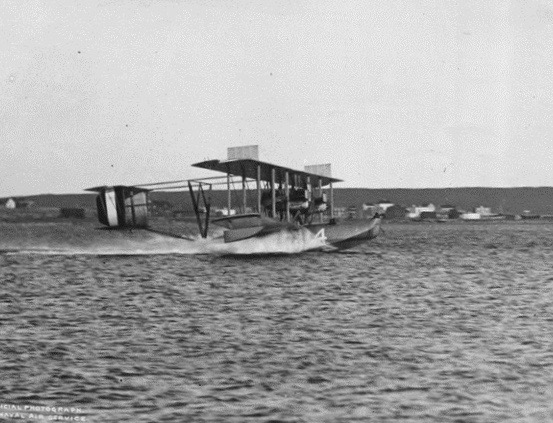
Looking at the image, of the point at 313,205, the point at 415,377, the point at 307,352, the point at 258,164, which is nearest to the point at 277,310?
the point at 307,352

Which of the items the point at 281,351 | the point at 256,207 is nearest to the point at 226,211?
the point at 256,207

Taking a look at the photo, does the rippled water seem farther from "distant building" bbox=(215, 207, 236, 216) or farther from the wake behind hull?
the wake behind hull

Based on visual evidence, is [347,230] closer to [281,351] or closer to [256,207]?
[256,207]

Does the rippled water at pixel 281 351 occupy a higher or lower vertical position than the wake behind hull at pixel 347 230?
lower

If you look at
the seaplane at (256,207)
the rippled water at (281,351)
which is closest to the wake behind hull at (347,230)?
the seaplane at (256,207)

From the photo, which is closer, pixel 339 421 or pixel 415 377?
pixel 339 421

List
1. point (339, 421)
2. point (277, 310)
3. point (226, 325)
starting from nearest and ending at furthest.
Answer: point (339, 421) < point (226, 325) < point (277, 310)

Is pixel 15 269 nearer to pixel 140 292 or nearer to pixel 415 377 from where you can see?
pixel 140 292

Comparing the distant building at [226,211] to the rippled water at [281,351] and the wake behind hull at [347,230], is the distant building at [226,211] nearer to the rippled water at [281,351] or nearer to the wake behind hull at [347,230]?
the wake behind hull at [347,230]
